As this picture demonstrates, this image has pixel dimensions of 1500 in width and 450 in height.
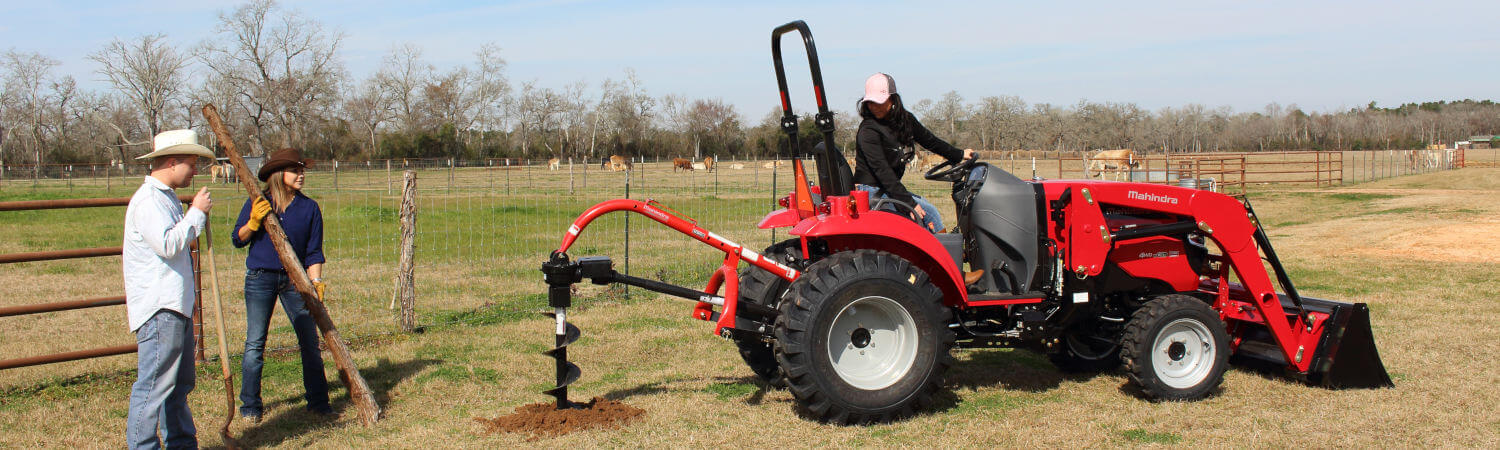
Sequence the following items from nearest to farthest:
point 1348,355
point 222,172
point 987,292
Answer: point 987,292 < point 1348,355 < point 222,172

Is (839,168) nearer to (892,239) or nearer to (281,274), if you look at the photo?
(892,239)

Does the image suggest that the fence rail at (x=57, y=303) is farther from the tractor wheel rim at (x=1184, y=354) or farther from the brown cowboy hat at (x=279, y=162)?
the tractor wheel rim at (x=1184, y=354)

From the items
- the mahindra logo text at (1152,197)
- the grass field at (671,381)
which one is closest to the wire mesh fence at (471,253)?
the grass field at (671,381)

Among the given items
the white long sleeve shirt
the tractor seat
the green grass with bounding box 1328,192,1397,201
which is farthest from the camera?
the green grass with bounding box 1328,192,1397,201

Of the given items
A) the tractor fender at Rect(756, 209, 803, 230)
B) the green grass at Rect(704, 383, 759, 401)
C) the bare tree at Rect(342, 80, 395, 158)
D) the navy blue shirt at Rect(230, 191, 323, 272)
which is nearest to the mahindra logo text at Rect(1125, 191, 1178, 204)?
the tractor fender at Rect(756, 209, 803, 230)

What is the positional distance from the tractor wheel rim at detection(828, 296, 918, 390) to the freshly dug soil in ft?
4.07

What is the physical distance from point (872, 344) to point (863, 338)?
0.08 meters

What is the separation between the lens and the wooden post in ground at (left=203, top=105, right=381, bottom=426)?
17.7 ft

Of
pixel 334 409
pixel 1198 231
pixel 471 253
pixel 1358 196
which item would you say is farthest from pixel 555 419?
pixel 1358 196

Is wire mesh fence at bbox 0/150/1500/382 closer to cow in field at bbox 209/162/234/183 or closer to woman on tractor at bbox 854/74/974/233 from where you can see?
woman on tractor at bbox 854/74/974/233

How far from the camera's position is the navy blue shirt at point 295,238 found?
5590 mm

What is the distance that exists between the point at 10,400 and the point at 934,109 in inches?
3048

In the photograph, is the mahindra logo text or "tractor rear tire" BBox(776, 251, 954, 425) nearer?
"tractor rear tire" BBox(776, 251, 954, 425)

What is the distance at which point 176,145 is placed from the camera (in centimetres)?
446
